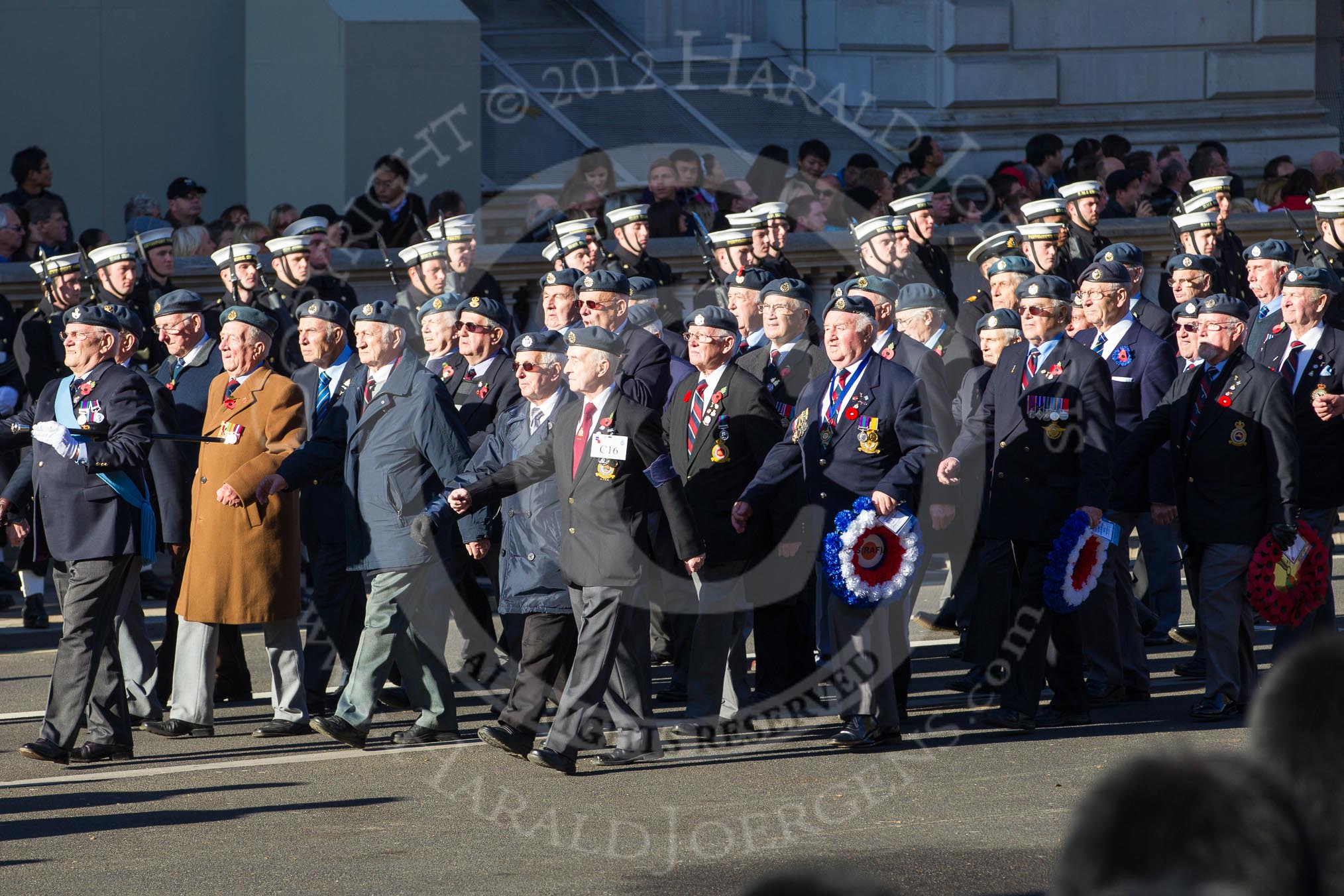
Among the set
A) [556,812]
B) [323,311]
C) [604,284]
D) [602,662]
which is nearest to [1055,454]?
[602,662]

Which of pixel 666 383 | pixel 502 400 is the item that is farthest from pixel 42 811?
pixel 666 383

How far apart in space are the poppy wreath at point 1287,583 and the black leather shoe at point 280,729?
166 inches

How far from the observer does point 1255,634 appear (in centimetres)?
1099

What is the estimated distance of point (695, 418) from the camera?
9.30 meters

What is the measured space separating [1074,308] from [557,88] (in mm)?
10267

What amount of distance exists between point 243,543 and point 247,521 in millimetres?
102

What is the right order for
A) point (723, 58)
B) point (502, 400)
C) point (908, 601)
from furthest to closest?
point (723, 58), point (502, 400), point (908, 601)

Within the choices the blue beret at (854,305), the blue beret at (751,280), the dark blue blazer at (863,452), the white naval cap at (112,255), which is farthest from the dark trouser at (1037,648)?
the white naval cap at (112,255)

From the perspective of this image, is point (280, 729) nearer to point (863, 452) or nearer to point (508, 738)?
point (508, 738)

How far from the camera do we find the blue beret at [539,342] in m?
8.38

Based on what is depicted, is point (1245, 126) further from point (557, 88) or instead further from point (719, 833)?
point (719, 833)

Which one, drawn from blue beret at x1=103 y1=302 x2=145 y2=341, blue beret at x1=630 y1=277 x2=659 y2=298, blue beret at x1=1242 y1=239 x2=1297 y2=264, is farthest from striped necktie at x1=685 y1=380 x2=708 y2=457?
blue beret at x1=1242 y1=239 x2=1297 y2=264

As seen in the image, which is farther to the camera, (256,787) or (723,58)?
(723,58)

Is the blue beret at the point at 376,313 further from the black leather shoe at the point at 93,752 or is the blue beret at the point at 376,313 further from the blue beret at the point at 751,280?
the blue beret at the point at 751,280
